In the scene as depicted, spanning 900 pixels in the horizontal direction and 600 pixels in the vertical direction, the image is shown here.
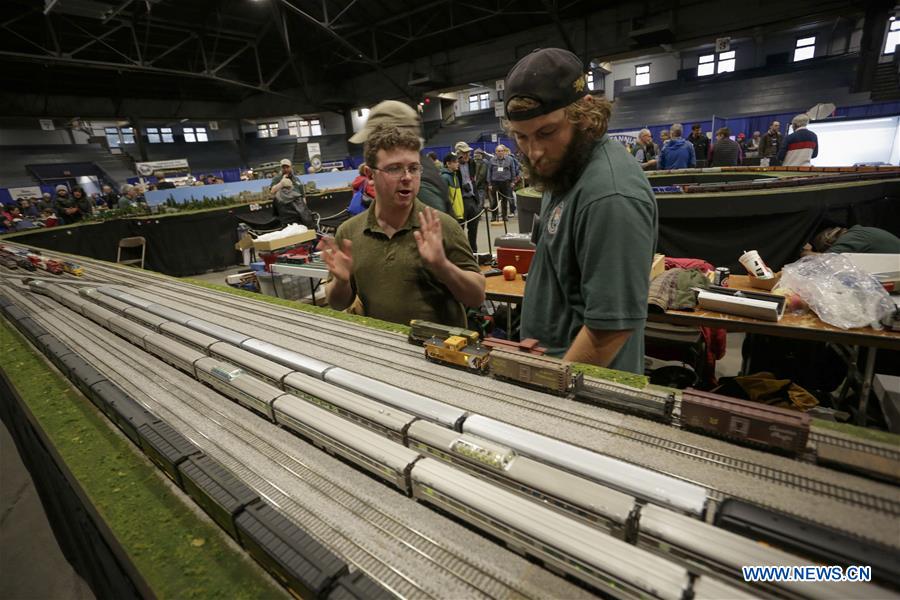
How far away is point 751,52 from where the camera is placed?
1958 centimetres

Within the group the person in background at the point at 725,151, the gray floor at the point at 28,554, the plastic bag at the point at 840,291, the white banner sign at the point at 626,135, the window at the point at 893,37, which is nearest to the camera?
the gray floor at the point at 28,554

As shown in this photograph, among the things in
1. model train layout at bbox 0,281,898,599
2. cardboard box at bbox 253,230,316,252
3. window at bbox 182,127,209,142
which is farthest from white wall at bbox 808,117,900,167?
window at bbox 182,127,209,142

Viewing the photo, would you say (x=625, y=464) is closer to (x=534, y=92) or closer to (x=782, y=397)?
(x=534, y=92)

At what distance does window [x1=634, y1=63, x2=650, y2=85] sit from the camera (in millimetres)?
21594

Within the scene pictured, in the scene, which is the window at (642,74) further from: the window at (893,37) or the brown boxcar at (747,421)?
the brown boxcar at (747,421)

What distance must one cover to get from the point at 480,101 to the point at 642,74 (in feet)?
28.6

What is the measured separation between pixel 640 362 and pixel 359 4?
671 inches

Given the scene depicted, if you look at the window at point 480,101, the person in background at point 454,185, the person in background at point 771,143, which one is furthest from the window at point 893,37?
the person in background at point 454,185

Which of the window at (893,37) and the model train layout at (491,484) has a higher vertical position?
the window at (893,37)

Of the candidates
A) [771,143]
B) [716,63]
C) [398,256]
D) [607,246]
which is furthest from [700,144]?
[716,63]

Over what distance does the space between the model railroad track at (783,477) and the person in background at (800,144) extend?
880cm

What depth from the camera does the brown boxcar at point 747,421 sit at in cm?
71

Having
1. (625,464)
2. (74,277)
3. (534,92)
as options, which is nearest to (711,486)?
(625,464)

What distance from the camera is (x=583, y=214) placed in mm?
1165
